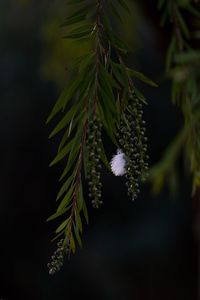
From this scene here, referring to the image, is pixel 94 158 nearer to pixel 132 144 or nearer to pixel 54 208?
pixel 132 144

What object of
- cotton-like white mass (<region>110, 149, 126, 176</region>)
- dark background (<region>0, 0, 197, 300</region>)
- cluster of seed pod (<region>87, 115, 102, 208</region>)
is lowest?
dark background (<region>0, 0, 197, 300</region>)

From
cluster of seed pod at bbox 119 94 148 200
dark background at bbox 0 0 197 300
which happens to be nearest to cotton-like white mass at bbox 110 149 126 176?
cluster of seed pod at bbox 119 94 148 200

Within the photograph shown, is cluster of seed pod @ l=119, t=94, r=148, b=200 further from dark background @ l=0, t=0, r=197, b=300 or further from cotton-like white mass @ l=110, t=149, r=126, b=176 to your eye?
dark background @ l=0, t=0, r=197, b=300

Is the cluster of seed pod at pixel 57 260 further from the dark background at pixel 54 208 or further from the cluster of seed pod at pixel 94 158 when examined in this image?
the dark background at pixel 54 208

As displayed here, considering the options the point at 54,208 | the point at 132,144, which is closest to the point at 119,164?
the point at 132,144

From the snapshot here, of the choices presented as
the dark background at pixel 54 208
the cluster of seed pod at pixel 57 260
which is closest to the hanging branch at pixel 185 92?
the cluster of seed pod at pixel 57 260

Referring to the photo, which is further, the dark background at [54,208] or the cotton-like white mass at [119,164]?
the dark background at [54,208]
